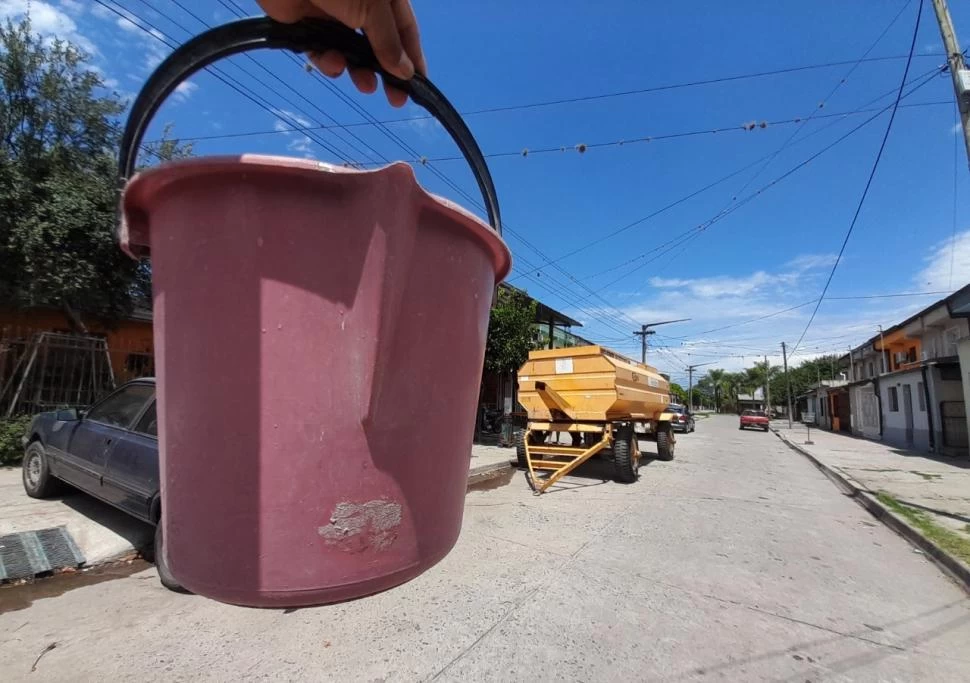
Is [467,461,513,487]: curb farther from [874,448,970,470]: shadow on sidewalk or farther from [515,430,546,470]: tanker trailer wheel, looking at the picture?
[874,448,970,470]: shadow on sidewalk

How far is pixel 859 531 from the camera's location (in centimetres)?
680

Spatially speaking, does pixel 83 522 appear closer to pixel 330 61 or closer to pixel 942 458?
pixel 330 61

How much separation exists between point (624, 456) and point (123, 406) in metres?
7.92

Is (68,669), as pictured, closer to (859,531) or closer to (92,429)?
(92,429)

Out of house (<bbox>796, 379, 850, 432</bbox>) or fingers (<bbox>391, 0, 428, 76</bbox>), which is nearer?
fingers (<bbox>391, 0, 428, 76</bbox>)

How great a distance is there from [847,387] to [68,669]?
38.0 meters

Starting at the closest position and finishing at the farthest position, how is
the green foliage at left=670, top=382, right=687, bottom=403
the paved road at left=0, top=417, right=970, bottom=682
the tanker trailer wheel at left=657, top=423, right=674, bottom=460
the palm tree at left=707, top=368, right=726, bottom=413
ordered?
1. the paved road at left=0, top=417, right=970, bottom=682
2. the tanker trailer wheel at left=657, top=423, right=674, bottom=460
3. the green foliage at left=670, top=382, right=687, bottom=403
4. the palm tree at left=707, top=368, right=726, bottom=413

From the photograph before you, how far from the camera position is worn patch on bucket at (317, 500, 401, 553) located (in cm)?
66

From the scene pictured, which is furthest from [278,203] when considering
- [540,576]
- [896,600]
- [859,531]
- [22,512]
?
[859,531]

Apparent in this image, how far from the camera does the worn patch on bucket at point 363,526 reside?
0.66 meters

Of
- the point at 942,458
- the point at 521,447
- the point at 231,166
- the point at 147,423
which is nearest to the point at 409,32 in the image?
the point at 231,166

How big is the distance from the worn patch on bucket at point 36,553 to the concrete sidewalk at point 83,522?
94mm

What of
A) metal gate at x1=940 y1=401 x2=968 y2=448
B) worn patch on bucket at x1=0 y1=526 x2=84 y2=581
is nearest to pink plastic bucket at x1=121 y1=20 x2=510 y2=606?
worn patch on bucket at x1=0 y1=526 x2=84 y2=581

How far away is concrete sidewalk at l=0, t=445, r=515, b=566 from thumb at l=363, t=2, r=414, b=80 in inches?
153
